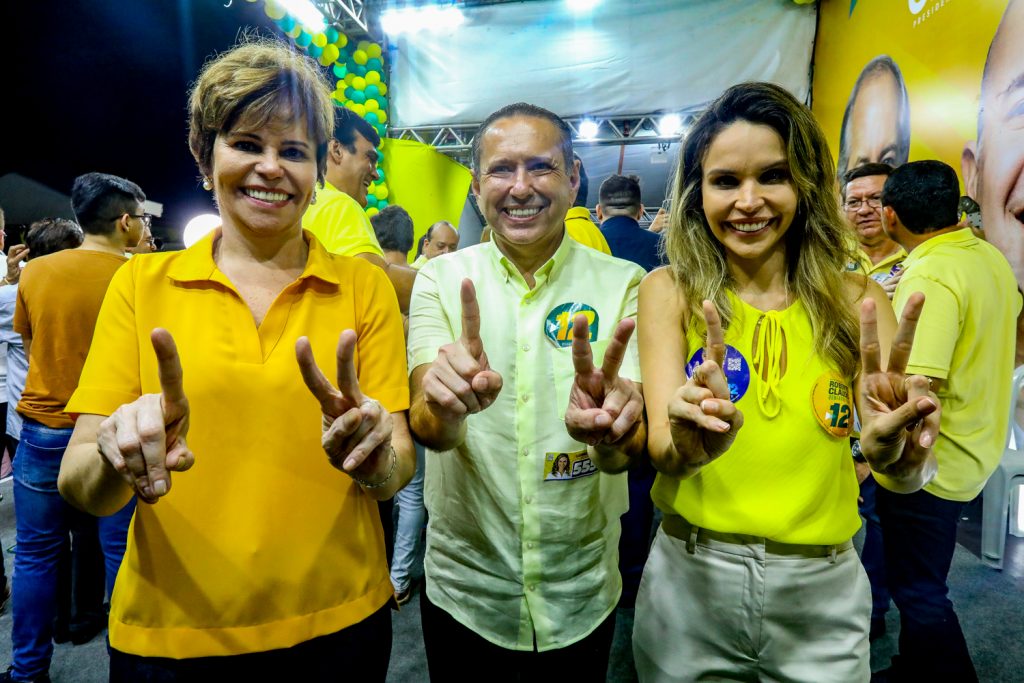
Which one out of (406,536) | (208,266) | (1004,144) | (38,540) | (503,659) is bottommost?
(406,536)

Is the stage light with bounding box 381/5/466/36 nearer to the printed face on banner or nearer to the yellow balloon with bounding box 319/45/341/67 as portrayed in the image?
the yellow balloon with bounding box 319/45/341/67

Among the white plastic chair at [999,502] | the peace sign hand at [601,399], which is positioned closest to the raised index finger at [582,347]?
the peace sign hand at [601,399]

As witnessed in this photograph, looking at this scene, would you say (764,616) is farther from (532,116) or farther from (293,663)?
(532,116)

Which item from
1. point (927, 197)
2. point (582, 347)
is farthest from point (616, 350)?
point (927, 197)

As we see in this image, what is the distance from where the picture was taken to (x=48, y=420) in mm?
2232

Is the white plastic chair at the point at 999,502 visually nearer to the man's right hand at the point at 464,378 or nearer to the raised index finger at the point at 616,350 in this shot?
the raised index finger at the point at 616,350

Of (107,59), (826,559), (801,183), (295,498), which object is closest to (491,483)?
(295,498)

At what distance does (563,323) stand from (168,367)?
819mm

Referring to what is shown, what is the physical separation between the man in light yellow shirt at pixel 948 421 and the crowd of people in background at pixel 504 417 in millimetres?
938

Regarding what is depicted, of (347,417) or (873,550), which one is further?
(873,550)

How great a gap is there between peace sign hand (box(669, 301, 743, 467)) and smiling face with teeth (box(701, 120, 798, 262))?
1.05ft

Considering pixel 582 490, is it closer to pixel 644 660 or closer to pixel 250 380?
pixel 644 660

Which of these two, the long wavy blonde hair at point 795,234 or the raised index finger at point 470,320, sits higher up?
the long wavy blonde hair at point 795,234

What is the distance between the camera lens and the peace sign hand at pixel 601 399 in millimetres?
984
